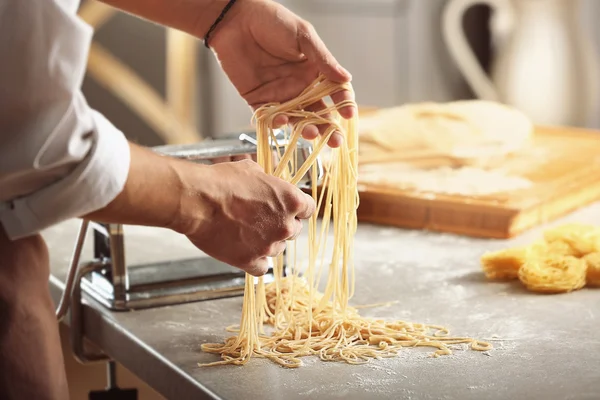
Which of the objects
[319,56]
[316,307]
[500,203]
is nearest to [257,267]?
[316,307]

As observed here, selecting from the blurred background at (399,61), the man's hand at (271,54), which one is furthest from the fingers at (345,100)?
the blurred background at (399,61)

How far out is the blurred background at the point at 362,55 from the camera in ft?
12.2

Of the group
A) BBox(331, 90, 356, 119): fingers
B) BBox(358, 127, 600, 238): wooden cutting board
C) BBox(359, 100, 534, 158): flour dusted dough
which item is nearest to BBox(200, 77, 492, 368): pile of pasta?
BBox(331, 90, 356, 119): fingers

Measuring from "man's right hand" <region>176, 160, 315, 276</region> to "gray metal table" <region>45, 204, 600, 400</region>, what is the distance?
186 millimetres

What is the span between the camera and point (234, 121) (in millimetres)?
4203

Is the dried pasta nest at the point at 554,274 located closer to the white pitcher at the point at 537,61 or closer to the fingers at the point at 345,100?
the fingers at the point at 345,100

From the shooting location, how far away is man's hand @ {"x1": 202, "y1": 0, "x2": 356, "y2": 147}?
1.60 meters

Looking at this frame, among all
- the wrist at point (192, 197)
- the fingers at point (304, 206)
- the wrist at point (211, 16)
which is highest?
the wrist at point (211, 16)

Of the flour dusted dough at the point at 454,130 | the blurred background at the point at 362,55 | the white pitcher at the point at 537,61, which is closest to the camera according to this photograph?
the flour dusted dough at the point at 454,130

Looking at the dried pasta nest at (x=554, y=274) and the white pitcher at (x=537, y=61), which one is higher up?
the white pitcher at (x=537, y=61)

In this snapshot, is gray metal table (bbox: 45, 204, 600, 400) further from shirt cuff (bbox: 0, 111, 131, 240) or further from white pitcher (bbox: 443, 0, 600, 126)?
white pitcher (bbox: 443, 0, 600, 126)

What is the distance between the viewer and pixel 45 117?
1102 mm

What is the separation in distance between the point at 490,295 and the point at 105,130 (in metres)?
0.89

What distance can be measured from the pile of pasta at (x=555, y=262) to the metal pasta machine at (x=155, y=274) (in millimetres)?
436
